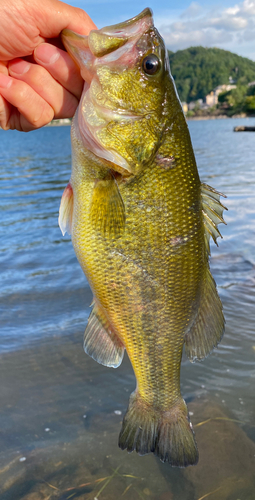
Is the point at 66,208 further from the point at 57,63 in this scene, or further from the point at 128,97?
the point at 57,63

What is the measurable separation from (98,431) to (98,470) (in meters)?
Result: 0.46

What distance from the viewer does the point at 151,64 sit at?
2.08 m

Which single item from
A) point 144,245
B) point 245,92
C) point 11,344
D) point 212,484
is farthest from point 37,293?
point 245,92

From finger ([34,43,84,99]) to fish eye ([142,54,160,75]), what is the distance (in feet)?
2.44

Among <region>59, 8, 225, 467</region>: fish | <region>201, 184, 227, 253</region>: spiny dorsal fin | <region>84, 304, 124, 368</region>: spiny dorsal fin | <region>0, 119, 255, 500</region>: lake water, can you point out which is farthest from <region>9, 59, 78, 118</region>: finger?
<region>0, 119, 255, 500</region>: lake water

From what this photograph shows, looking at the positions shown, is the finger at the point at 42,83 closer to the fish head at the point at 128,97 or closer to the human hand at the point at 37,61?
the human hand at the point at 37,61

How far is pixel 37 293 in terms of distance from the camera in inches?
262

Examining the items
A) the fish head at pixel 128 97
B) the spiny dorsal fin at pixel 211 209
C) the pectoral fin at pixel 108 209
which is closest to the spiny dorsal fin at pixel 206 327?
the spiny dorsal fin at pixel 211 209

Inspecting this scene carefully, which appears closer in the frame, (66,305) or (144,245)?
(144,245)

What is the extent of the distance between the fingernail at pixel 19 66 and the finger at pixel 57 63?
0.43 feet

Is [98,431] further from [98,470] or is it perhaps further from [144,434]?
[144,434]

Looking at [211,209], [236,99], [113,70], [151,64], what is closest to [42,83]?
[113,70]

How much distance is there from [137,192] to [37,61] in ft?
4.32

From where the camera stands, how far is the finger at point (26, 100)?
2.65 meters
